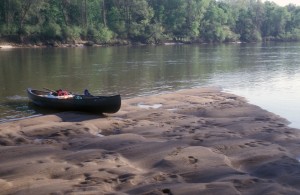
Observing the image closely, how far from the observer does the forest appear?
8138cm

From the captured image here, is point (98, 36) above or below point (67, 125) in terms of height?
above

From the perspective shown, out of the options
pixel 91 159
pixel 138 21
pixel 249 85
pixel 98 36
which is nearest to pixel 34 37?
pixel 98 36

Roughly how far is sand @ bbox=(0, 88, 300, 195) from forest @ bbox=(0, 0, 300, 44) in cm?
6604

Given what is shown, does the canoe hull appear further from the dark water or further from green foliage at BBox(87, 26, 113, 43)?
green foliage at BBox(87, 26, 113, 43)

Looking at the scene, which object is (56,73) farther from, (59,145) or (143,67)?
(59,145)

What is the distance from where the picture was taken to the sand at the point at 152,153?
35.3 ft

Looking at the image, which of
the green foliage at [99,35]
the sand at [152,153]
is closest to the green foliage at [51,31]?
the green foliage at [99,35]

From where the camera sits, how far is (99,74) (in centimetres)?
3841

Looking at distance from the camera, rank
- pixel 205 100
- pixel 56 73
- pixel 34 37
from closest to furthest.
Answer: pixel 205 100, pixel 56 73, pixel 34 37

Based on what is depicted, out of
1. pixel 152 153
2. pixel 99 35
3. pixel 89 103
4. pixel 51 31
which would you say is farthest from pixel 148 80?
pixel 99 35

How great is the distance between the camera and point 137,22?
101m

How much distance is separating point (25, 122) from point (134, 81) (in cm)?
1654

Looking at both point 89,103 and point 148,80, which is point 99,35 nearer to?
point 148,80

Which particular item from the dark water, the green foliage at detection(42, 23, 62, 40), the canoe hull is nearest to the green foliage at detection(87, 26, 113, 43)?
the green foliage at detection(42, 23, 62, 40)
